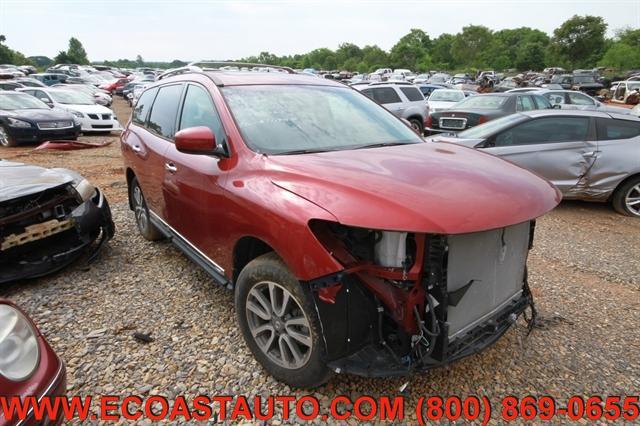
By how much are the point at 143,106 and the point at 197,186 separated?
6.99 feet

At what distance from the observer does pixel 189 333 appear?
9.41 ft

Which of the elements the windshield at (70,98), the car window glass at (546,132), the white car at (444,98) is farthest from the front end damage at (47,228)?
the white car at (444,98)

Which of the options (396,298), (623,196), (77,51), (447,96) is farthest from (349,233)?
(77,51)

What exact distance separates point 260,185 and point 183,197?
Answer: 1146mm

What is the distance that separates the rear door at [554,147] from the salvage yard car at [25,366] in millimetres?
5926

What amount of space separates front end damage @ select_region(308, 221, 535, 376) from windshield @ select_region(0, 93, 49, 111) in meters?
12.6

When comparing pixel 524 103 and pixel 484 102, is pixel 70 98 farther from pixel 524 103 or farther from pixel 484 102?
pixel 524 103

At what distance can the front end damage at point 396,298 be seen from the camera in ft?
6.16

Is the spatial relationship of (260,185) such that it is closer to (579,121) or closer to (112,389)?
(112,389)

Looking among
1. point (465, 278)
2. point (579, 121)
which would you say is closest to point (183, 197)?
point (465, 278)

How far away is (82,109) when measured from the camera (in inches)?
512

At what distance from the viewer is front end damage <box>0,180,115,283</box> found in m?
3.18

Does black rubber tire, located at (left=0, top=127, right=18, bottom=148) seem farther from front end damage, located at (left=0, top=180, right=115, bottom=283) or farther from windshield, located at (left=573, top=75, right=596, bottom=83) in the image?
windshield, located at (left=573, top=75, right=596, bottom=83)

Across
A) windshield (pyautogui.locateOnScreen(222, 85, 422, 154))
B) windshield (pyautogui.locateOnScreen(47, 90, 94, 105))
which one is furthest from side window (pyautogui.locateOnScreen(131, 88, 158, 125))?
windshield (pyautogui.locateOnScreen(47, 90, 94, 105))
